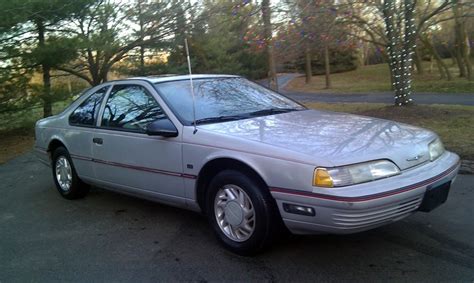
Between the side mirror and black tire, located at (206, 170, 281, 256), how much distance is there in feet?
2.03

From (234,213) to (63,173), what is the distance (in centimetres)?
309

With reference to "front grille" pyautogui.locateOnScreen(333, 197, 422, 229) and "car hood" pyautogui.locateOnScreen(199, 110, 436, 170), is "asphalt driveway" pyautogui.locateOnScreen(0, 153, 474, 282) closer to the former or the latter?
"front grille" pyautogui.locateOnScreen(333, 197, 422, 229)

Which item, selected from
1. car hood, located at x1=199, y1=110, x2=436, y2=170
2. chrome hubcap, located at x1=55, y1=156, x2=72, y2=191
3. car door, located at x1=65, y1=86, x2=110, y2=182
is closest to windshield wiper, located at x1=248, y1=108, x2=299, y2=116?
car hood, located at x1=199, y1=110, x2=436, y2=170

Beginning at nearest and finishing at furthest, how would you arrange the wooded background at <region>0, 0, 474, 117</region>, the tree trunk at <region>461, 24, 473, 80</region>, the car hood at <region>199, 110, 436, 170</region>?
the car hood at <region>199, 110, 436, 170</region> < the wooded background at <region>0, 0, 474, 117</region> < the tree trunk at <region>461, 24, 473, 80</region>

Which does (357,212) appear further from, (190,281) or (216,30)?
(216,30)

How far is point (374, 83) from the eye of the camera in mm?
34312

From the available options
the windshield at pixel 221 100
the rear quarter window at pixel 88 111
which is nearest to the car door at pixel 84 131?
the rear quarter window at pixel 88 111

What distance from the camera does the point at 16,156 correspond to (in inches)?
407

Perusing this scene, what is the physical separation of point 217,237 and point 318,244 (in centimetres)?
86

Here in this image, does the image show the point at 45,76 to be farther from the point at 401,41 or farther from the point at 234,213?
the point at 234,213

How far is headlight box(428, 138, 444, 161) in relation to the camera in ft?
13.3

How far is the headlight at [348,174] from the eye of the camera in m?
3.36

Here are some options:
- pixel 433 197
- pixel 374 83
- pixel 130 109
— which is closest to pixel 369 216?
pixel 433 197

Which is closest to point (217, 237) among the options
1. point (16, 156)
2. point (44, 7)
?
point (16, 156)
